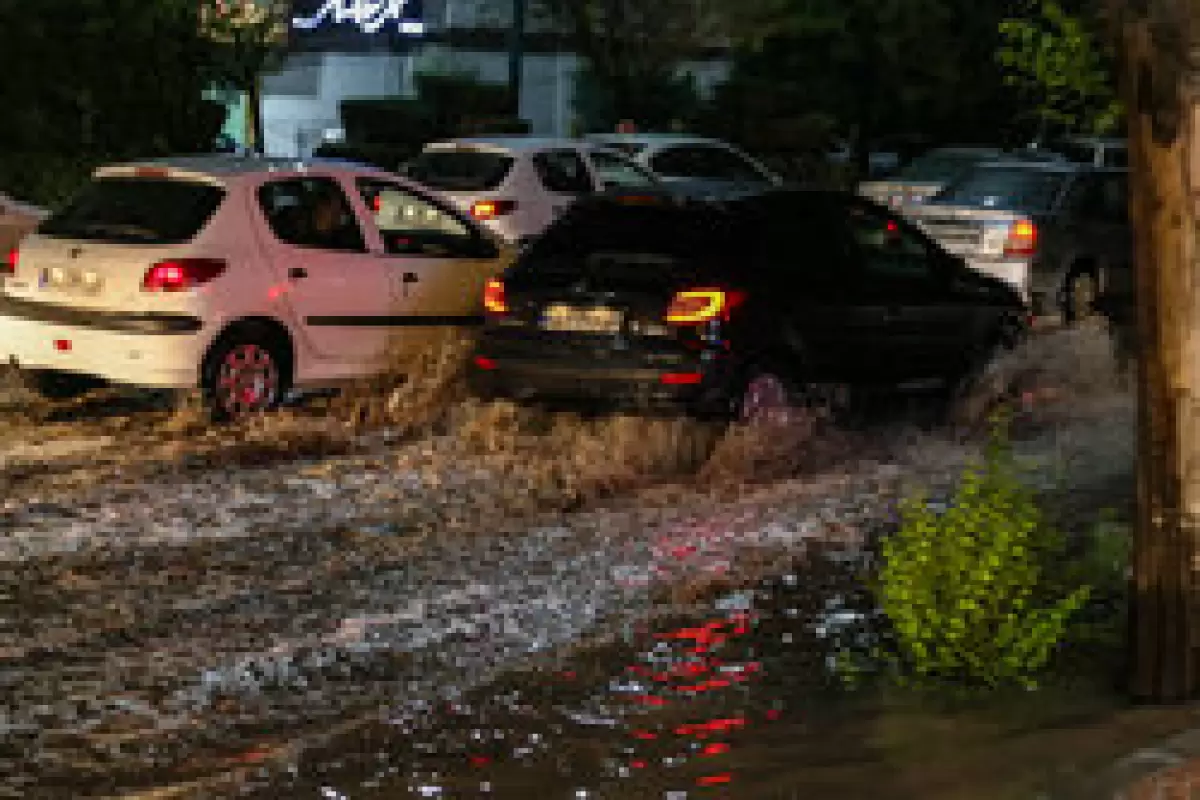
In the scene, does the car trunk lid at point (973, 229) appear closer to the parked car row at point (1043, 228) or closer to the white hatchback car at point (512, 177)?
the parked car row at point (1043, 228)

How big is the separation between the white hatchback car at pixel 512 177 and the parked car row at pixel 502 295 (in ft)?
17.3

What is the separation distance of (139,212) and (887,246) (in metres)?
4.70

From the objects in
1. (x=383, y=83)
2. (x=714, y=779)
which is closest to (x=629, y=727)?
(x=714, y=779)

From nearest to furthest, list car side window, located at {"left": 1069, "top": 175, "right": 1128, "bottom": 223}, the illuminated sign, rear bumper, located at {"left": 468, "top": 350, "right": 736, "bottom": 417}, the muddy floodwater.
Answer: the muddy floodwater, rear bumper, located at {"left": 468, "top": 350, "right": 736, "bottom": 417}, car side window, located at {"left": 1069, "top": 175, "right": 1128, "bottom": 223}, the illuminated sign

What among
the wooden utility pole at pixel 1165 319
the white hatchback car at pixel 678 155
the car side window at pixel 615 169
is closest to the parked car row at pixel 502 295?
the wooden utility pole at pixel 1165 319

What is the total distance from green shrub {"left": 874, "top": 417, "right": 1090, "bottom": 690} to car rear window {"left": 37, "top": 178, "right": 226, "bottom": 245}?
606 cm

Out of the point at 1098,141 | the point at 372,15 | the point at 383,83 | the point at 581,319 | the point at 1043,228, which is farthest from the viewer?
the point at 383,83

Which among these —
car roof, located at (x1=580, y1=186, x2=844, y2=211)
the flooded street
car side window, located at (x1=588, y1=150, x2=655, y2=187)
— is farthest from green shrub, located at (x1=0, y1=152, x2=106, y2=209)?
car roof, located at (x1=580, y1=186, x2=844, y2=211)

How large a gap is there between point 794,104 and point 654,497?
28.6 m

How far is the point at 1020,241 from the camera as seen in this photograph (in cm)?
1728

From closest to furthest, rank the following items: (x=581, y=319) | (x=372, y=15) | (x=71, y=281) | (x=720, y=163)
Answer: (x=581, y=319) → (x=71, y=281) → (x=720, y=163) → (x=372, y=15)

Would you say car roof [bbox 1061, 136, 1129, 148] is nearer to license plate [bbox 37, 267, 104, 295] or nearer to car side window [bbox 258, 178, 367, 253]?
car side window [bbox 258, 178, 367, 253]

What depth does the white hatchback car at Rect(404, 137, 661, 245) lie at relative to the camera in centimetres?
1833

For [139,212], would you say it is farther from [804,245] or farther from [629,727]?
[629,727]
